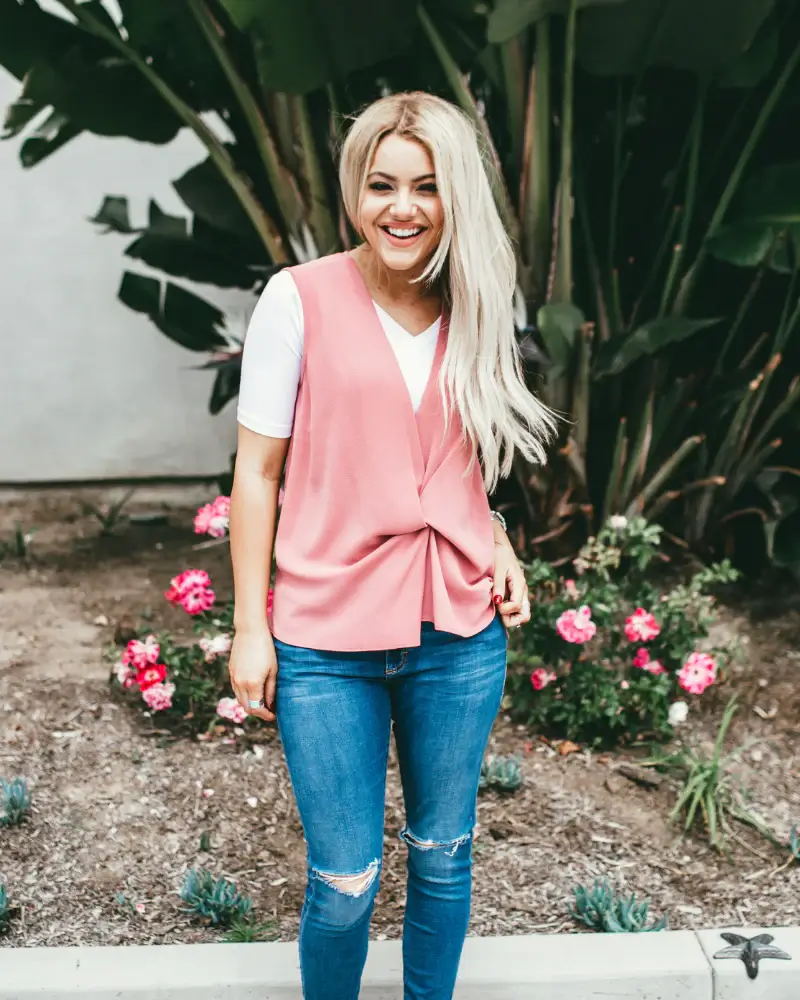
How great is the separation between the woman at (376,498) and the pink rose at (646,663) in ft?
4.99

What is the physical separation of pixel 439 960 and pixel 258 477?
3.07ft

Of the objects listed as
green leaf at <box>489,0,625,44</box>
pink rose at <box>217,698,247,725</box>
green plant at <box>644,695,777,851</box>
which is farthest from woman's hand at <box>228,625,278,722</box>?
green leaf at <box>489,0,625,44</box>

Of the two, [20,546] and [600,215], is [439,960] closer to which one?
[600,215]

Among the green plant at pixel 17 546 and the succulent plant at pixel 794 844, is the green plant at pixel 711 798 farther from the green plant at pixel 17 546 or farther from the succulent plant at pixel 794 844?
the green plant at pixel 17 546

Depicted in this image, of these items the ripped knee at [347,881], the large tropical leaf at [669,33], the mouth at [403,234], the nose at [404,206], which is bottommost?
the ripped knee at [347,881]

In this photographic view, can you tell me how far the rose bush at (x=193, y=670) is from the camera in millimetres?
3283

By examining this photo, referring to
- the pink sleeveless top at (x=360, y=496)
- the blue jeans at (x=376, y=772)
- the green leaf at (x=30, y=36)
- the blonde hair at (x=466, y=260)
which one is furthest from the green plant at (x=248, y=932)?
the green leaf at (x=30, y=36)

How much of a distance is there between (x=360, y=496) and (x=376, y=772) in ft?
1.55

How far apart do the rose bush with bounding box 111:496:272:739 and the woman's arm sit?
144cm

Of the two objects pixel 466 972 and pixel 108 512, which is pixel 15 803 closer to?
pixel 466 972

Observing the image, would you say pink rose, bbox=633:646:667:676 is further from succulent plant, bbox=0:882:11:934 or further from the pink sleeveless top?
succulent plant, bbox=0:882:11:934

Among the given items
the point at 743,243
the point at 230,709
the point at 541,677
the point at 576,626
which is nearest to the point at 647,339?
the point at 743,243

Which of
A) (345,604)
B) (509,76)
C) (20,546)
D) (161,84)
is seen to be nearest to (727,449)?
(509,76)

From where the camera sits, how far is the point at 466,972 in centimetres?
238
